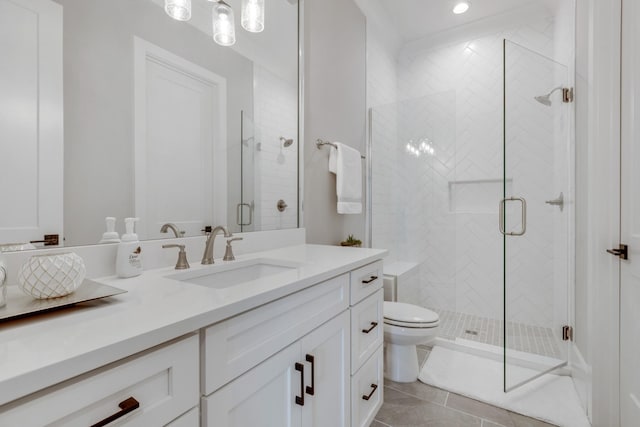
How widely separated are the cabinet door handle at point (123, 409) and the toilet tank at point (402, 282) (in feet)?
6.84

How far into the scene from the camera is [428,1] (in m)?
2.58

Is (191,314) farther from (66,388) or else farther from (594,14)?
(594,14)

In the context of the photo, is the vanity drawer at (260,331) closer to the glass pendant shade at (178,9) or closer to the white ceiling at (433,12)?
the glass pendant shade at (178,9)

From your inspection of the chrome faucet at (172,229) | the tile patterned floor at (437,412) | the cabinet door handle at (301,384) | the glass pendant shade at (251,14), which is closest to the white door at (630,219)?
the tile patterned floor at (437,412)

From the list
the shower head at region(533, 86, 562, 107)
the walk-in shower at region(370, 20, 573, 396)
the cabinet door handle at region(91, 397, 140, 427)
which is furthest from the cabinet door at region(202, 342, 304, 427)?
the shower head at region(533, 86, 562, 107)

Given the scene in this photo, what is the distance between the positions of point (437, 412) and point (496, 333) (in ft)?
4.00

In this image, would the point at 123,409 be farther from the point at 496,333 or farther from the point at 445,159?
the point at 445,159

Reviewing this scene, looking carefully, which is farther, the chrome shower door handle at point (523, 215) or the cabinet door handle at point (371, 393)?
the chrome shower door handle at point (523, 215)

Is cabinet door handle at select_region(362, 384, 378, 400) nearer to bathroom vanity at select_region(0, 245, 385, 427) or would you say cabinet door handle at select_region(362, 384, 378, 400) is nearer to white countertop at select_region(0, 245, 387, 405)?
bathroom vanity at select_region(0, 245, 385, 427)

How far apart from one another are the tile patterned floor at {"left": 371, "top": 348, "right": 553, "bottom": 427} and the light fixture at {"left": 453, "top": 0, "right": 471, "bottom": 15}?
3.10 meters

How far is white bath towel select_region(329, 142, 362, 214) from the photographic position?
6.50 feet

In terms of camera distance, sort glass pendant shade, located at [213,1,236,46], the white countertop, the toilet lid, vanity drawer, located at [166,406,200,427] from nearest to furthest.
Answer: the white countertop
vanity drawer, located at [166,406,200,427]
glass pendant shade, located at [213,1,236,46]
the toilet lid

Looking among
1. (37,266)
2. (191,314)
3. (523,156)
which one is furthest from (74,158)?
(523,156)

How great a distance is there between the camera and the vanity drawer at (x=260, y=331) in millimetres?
611
